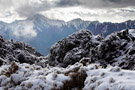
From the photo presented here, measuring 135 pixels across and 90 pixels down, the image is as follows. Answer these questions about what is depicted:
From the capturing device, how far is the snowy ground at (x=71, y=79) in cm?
1080

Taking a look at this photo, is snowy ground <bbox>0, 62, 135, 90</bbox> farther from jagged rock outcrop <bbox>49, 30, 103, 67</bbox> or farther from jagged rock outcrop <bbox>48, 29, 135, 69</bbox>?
jagged rock outcrop <bbox>49, 30, 103, 67</bbox>

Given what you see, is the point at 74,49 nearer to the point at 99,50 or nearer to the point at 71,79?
the point at 99,50

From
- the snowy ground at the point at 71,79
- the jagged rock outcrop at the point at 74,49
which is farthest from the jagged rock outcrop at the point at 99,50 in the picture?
the snowy ground at the point at 71,79

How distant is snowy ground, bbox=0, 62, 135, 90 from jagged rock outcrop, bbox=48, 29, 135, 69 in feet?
72.7

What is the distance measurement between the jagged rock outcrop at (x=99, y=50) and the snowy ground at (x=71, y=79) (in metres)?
22.2

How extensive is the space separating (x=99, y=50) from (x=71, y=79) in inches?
1355

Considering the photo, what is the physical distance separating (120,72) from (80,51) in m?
42.3

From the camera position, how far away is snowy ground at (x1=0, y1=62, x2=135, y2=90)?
10797mm

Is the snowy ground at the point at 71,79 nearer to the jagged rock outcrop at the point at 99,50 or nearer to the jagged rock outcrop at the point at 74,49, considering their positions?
the jagged rock outcrop at the point at 99,50

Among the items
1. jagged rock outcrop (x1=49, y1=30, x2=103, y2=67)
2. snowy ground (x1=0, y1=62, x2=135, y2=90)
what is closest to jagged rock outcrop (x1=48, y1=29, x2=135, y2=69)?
jagged rock outcrop (x1=49, y1=30, x2=103, y2=67)

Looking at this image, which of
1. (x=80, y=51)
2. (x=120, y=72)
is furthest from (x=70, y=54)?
(x=120, y=72)

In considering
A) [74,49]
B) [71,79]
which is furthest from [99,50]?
[71,79]

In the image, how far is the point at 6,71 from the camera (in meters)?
15.7

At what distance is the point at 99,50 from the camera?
153ft
